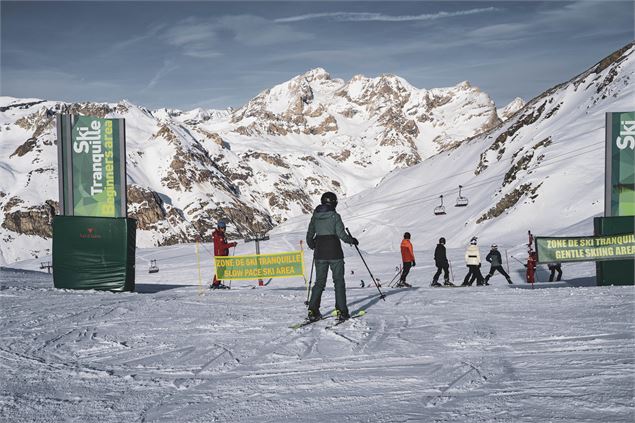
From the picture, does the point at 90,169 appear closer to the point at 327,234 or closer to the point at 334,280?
the point at 327,234

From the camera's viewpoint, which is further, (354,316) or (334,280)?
(354,316)

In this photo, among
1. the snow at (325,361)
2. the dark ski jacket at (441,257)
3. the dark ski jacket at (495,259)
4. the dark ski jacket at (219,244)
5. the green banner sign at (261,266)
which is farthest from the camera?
the dark ski jacket at (495,259)

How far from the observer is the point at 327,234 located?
8953 mm

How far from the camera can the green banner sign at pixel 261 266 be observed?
14.8 m

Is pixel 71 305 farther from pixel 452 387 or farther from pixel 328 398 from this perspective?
pixel 452 387

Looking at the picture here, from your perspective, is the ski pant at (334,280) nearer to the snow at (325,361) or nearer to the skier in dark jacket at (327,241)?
the skier in dark jacket at (327,241)

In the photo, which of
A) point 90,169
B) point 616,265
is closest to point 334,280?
point 616,265

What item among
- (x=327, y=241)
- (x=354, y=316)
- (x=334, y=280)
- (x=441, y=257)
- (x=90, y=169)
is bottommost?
(x=354, y=316)

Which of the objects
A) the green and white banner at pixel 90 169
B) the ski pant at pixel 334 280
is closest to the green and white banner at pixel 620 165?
the ski pant at pixel 334 280

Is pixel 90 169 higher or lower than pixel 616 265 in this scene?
higher

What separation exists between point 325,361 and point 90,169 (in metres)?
11.2

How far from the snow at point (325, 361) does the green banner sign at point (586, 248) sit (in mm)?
1589

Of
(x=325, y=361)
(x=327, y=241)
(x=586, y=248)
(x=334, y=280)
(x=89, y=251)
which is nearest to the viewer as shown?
(x=325, y=361)

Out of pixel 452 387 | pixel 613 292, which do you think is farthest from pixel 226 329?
pixel 613 292
